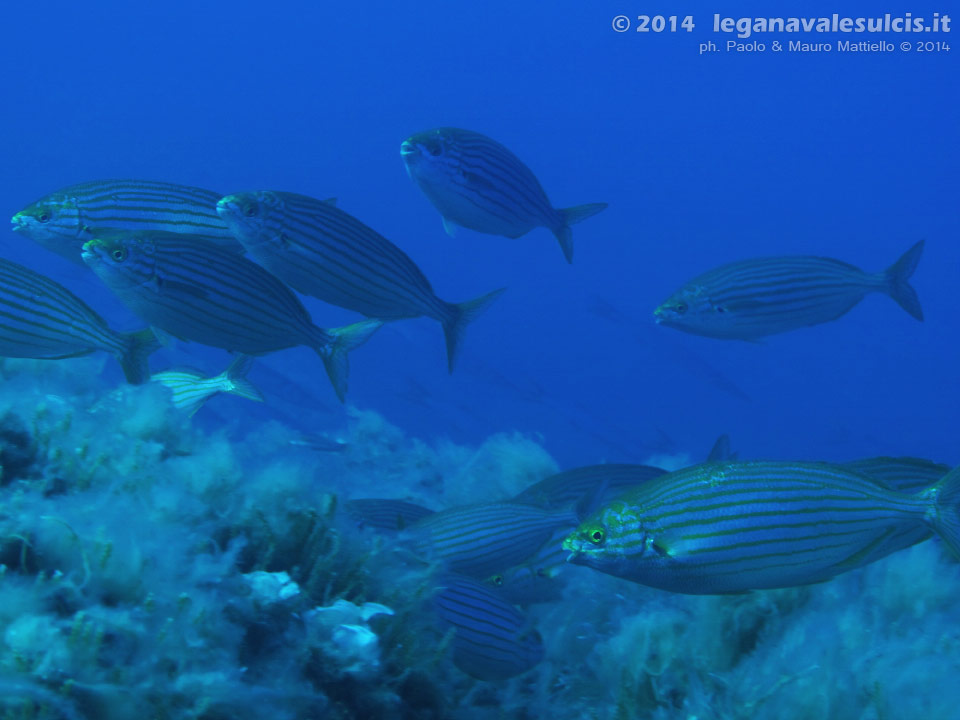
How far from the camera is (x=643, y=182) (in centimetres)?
9788

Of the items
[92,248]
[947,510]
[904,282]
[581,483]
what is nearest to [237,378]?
[92,248]

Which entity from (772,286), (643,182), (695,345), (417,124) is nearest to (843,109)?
(643,182)

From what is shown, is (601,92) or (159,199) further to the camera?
(601,92)

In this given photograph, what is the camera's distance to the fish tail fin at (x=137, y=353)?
10.1ft

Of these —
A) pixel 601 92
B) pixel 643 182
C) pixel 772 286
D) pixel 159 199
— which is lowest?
pixel 159 199

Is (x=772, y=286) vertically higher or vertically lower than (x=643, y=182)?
lower

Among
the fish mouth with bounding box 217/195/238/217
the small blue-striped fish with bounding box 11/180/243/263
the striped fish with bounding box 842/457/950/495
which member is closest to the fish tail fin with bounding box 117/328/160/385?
the small blue-striped fish with bounding box 11/180/243/263

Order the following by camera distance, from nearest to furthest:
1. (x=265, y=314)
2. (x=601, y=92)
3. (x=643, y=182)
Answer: (x=265, y=314) → (x=643, y=182) → (x=601, y=92)

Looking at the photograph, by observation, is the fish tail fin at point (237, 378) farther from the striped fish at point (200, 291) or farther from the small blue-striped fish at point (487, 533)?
the small blue-striped fish at point (487, 533)

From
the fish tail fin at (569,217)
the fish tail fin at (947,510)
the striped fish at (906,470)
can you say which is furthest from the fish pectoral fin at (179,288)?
the striped fish at (906,470)

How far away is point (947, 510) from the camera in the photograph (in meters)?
2.40

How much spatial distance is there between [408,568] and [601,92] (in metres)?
120

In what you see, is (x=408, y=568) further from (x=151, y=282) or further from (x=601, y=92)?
(x=601, y=92)

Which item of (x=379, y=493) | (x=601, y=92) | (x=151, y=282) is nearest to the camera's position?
(x=151, y=282)
